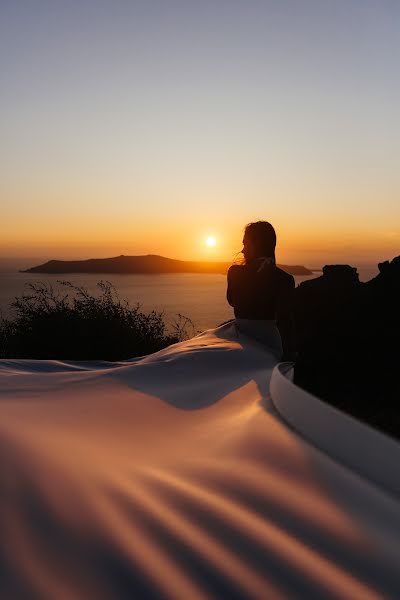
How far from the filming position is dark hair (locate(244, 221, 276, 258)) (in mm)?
6070

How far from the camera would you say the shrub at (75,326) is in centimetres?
856

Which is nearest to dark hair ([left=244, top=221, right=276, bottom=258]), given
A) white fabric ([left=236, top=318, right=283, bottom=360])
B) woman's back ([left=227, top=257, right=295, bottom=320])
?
woman's back ([left=227, top=257, right=295, bottom=320])

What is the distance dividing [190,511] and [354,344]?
966 millimetres

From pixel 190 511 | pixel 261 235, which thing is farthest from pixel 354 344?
pixel 261 235

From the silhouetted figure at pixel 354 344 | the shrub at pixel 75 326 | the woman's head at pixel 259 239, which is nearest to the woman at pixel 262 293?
the woman's head at pixel 259 239

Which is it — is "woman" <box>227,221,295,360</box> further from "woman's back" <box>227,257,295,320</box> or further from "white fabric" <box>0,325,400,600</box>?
"white fabric" <box>0,325,400,600</box>

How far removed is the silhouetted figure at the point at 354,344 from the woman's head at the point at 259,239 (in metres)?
4.07

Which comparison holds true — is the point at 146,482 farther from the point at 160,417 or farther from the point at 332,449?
the point at 160,417

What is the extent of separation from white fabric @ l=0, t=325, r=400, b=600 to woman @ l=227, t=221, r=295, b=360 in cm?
337

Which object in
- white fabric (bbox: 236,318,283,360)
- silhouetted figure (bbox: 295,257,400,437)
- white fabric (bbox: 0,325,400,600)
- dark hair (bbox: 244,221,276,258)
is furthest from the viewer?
dark hair (bbox: 244,221,276,258)

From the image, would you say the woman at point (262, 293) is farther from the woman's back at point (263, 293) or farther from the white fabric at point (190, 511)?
the white fabric at point (190, 511)

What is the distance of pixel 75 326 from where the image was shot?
8.62 metres

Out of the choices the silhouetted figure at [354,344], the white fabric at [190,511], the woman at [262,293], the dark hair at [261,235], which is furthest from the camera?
the dark hair at [261,235]

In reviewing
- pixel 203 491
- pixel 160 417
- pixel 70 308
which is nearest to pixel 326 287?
pixel 160 417
